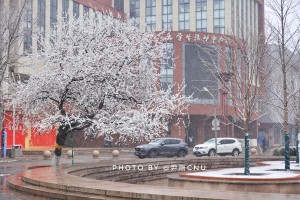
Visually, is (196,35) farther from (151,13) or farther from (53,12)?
(151,13)

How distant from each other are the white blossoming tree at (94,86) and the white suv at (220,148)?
15102mm

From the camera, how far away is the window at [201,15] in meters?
78.0

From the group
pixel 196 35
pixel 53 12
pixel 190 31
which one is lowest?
pixel 196 35

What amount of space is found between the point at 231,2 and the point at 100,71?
189 ft

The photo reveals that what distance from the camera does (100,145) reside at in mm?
59844

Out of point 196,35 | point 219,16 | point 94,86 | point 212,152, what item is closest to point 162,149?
point 212,152

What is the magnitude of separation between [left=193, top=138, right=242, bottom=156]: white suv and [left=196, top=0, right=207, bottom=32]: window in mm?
41416

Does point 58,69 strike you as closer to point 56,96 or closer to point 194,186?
point 56,96

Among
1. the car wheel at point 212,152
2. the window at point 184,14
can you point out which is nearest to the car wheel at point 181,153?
the car wheel at point 212,152

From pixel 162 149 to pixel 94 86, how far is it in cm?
1467

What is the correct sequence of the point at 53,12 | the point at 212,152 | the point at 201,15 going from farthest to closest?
the point at 201,15 < the point at 53,12 < the point at 212,152

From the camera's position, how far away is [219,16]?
77000 millimetres

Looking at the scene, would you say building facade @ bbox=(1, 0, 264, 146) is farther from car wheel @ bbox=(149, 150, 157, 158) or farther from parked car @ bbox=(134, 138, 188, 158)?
car wheel @ bbox=(149, 150, 157, 158)

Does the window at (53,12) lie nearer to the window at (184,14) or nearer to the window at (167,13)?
the window at (167,13)
